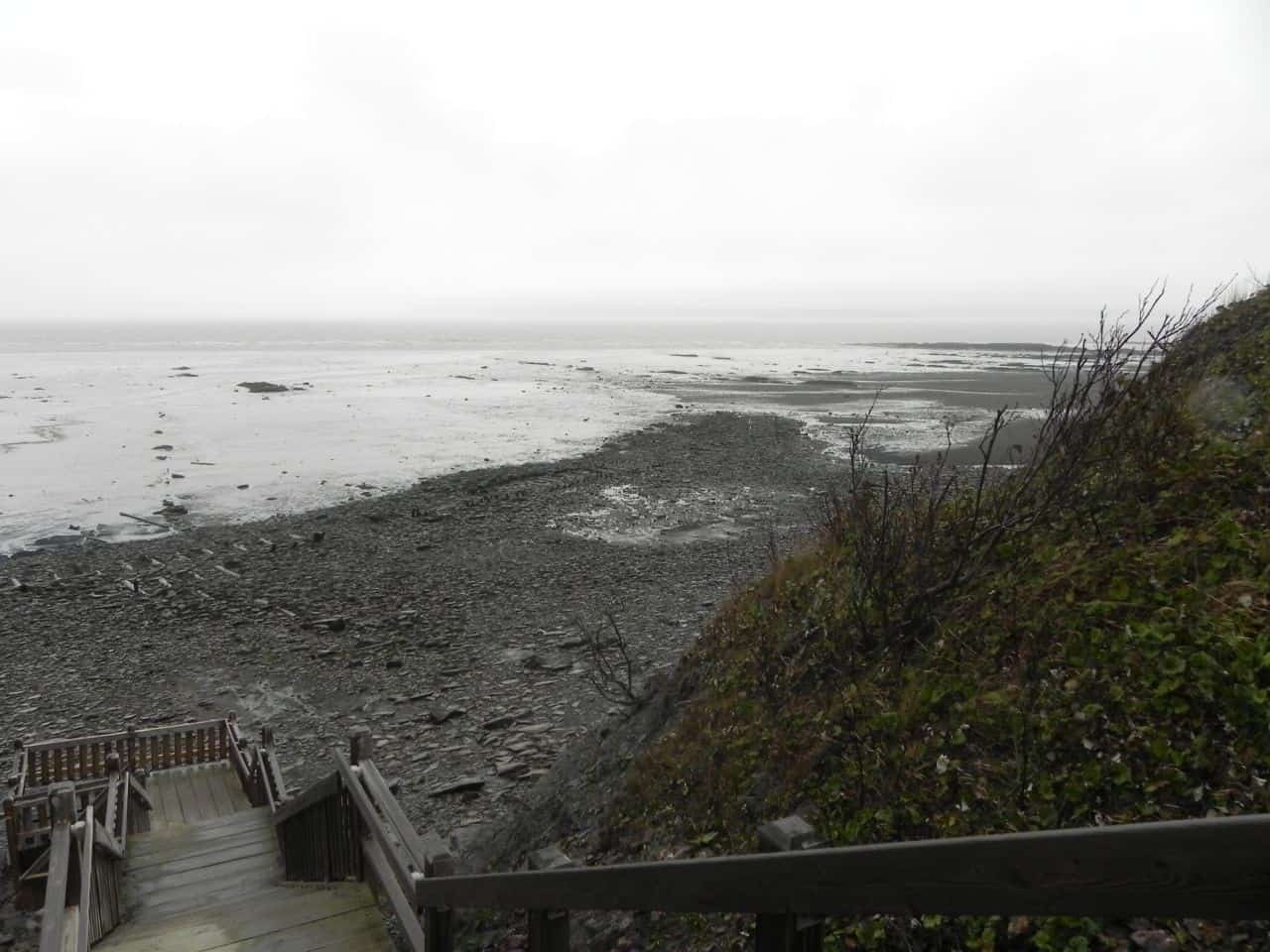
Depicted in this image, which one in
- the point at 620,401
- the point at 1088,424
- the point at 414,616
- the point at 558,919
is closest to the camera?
the point at 558,919

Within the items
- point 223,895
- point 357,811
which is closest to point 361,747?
point 357,811

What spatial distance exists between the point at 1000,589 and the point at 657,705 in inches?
157

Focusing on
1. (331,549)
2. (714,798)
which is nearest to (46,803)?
(714,798)

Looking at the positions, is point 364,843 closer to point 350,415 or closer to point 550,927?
point 550,927

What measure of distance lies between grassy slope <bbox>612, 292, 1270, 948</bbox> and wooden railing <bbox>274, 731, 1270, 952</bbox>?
217 centimetres

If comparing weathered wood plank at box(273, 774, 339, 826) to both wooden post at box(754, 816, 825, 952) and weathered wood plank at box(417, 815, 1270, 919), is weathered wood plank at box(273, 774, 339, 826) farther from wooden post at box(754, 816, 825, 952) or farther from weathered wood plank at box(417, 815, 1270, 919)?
wooden post at box(754, 816, 825, 952)

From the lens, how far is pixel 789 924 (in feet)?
7.40

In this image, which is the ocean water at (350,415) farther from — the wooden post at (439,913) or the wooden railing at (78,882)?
the wooden post at (439,913)

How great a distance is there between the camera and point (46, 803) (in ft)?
31.4

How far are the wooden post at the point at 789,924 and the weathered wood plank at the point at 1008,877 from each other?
3.2 inches

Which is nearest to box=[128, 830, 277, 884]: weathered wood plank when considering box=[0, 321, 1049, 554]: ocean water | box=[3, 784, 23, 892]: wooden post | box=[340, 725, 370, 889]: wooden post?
box=[340, 725, 370, 889]: wooden post

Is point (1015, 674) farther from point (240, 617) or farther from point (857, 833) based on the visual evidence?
point (240, 617)

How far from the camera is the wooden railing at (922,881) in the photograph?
133 cm

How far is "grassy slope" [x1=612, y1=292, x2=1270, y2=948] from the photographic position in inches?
170
